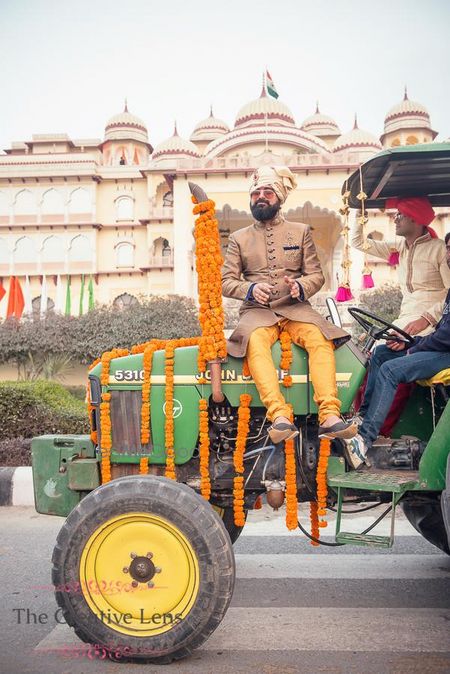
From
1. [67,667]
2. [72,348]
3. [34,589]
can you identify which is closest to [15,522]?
[34,589]

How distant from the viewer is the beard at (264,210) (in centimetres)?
355

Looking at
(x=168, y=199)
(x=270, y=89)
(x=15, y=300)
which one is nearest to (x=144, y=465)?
(x=270, y=89)

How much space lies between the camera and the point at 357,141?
140 feet

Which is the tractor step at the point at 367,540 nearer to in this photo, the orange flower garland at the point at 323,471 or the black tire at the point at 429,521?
the orange flower garland at the point at 323,471

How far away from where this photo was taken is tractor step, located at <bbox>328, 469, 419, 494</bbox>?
9.52 feet

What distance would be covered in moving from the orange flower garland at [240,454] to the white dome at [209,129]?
1888 inches

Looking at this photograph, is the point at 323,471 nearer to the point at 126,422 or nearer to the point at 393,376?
the point at 393,376

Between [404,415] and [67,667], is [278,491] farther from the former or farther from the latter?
[67,667]

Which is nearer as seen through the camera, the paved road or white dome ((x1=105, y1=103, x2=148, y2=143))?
the paved road

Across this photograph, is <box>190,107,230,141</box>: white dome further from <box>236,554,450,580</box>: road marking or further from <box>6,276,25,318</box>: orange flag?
<box>236,554,450,580</box>: road marking

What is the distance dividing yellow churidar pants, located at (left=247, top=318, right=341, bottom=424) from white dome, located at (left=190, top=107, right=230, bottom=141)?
47.8m

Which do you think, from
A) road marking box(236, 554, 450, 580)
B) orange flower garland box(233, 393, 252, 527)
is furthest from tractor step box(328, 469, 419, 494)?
road marking box(236, 554, 450, 580)

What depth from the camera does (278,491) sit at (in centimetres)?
→ 315

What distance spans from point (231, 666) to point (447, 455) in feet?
4.62
